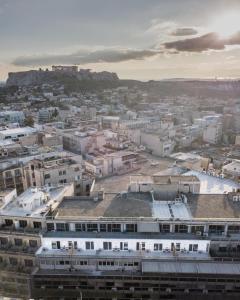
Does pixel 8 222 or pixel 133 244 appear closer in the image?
pixel 133 244

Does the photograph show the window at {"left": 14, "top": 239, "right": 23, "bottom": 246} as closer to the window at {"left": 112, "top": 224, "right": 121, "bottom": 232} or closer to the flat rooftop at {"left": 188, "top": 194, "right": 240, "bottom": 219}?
the window at {"left": 112, "top": 224, "right": 121, "bottom": 232}

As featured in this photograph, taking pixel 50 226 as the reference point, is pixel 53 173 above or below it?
above

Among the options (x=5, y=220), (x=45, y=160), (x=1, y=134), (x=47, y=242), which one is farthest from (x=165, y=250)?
(x=1, y=134)

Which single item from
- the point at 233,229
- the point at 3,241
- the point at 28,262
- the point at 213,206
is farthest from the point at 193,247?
the point at 3,241

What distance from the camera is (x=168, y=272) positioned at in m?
31.0

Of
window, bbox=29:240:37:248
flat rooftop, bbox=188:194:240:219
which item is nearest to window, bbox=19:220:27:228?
window, bbox=29:240:37:248

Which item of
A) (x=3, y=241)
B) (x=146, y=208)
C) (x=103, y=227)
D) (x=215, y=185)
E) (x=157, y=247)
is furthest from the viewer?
(x=215, y=185)

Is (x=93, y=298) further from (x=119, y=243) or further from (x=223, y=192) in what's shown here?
(x=223, y=192)

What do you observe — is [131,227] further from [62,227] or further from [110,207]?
[62,227]

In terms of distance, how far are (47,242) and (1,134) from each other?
165 feet

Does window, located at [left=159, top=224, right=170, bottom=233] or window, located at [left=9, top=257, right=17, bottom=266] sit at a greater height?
window, located at [left=159, top=224, right=170, bottom=233]

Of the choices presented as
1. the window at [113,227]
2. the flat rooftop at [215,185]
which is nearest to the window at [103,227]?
the window at [113,227]

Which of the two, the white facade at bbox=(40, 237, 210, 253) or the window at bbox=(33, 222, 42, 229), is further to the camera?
the window at bbox=(33, 222, 42, 229)

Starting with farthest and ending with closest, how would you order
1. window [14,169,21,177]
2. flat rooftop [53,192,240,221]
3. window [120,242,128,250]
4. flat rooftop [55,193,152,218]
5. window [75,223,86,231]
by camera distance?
window [14,169,21,177] → flat rooftop [55,193,152,218] → flat rooftop [53,192,240,221] → window [75,223,86,231] → window [120,242,128,250]
